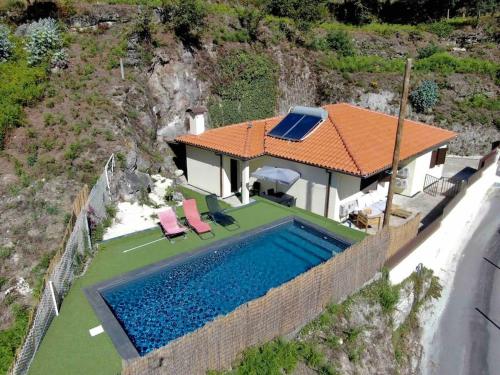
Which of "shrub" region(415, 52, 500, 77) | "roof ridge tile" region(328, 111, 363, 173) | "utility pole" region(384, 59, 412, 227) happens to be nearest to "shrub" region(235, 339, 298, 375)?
"utility pole" region(384, 59, 412, 227)

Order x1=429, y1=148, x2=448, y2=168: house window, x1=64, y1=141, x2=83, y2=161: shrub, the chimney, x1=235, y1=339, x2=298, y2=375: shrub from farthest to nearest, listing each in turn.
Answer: x1=429, y1=148, x2=448, y2=168: house window → the chimney → x1=64, y1=141, x2=83, y2=161: shrub → x1=235, y1=339, x2=298, y2=375: shrub

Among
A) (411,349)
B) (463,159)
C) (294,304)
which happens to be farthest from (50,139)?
(463,159)

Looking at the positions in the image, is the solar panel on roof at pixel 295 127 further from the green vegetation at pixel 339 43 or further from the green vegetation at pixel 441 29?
the green vegetation at pixel 441 29

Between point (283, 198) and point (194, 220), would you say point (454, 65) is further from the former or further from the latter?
point (194, 220)

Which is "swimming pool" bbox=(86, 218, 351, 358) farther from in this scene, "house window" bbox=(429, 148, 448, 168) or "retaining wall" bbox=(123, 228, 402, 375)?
"house window" bbox=(429, 148, 448, 168)

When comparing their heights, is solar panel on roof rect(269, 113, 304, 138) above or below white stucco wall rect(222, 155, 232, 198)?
above

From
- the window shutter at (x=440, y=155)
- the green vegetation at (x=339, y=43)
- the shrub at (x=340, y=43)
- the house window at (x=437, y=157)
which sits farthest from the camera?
the shrub at (x=340, y=43)

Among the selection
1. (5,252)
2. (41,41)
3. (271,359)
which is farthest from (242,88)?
(271,359)

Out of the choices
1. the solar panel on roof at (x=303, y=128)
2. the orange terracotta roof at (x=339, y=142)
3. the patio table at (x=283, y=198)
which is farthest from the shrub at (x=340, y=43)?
the patio table at (x=283, y=198)
